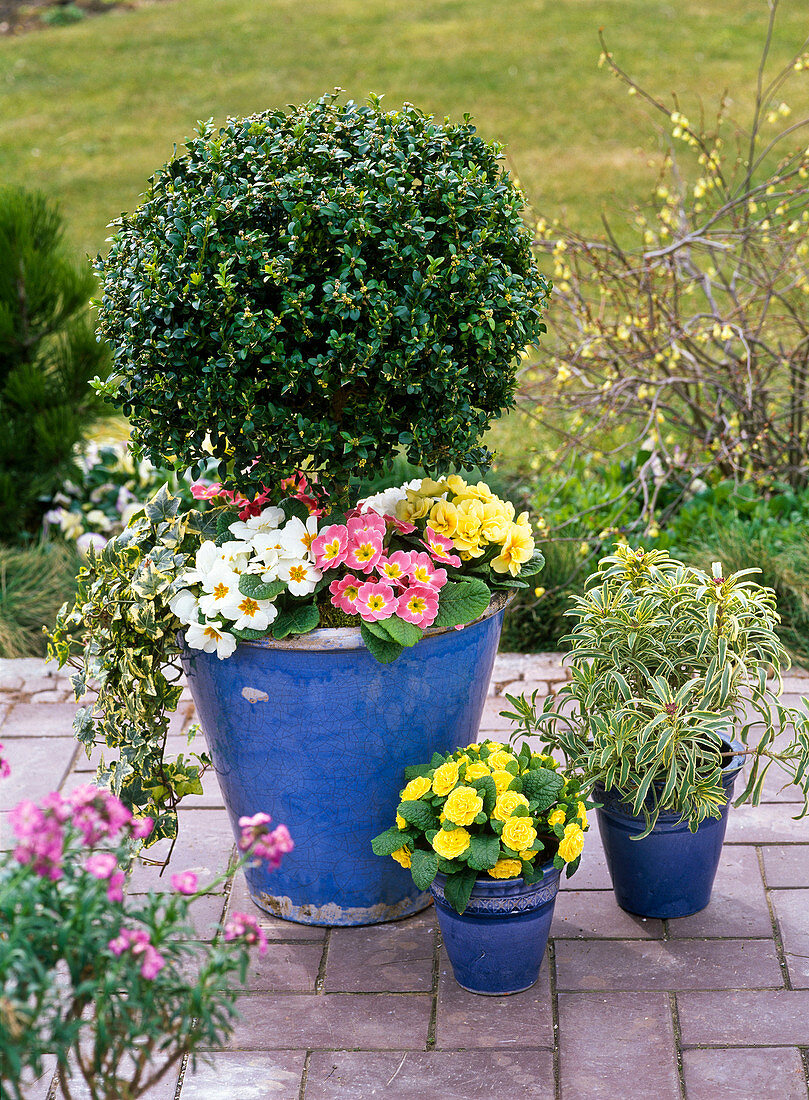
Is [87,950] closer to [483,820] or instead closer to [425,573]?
[483,820]

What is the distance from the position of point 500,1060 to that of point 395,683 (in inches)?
29.7

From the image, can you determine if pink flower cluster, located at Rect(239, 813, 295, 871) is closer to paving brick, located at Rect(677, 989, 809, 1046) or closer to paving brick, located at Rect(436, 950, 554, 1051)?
paving brick, located at Rect(436, 950, 554, 1051)

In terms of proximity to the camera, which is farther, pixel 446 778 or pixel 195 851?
pixel 195 851

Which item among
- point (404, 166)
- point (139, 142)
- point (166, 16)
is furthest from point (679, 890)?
point (166, 16)

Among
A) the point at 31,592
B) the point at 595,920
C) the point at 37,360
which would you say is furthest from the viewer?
the point at 37,360

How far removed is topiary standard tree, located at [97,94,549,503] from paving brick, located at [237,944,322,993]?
40.8 inches

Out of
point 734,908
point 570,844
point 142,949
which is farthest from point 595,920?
point 142,949

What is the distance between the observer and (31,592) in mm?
4008

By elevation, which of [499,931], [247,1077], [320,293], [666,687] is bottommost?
[247,1077]

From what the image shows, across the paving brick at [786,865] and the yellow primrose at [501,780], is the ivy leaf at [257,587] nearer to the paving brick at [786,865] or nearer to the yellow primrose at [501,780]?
the yellow primrose at [501,780]

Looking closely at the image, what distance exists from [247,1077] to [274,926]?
0.46m

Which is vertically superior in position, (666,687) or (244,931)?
(244,931)

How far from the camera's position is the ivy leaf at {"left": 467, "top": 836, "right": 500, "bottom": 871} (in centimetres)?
215

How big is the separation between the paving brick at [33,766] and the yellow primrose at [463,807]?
4.55 ft
